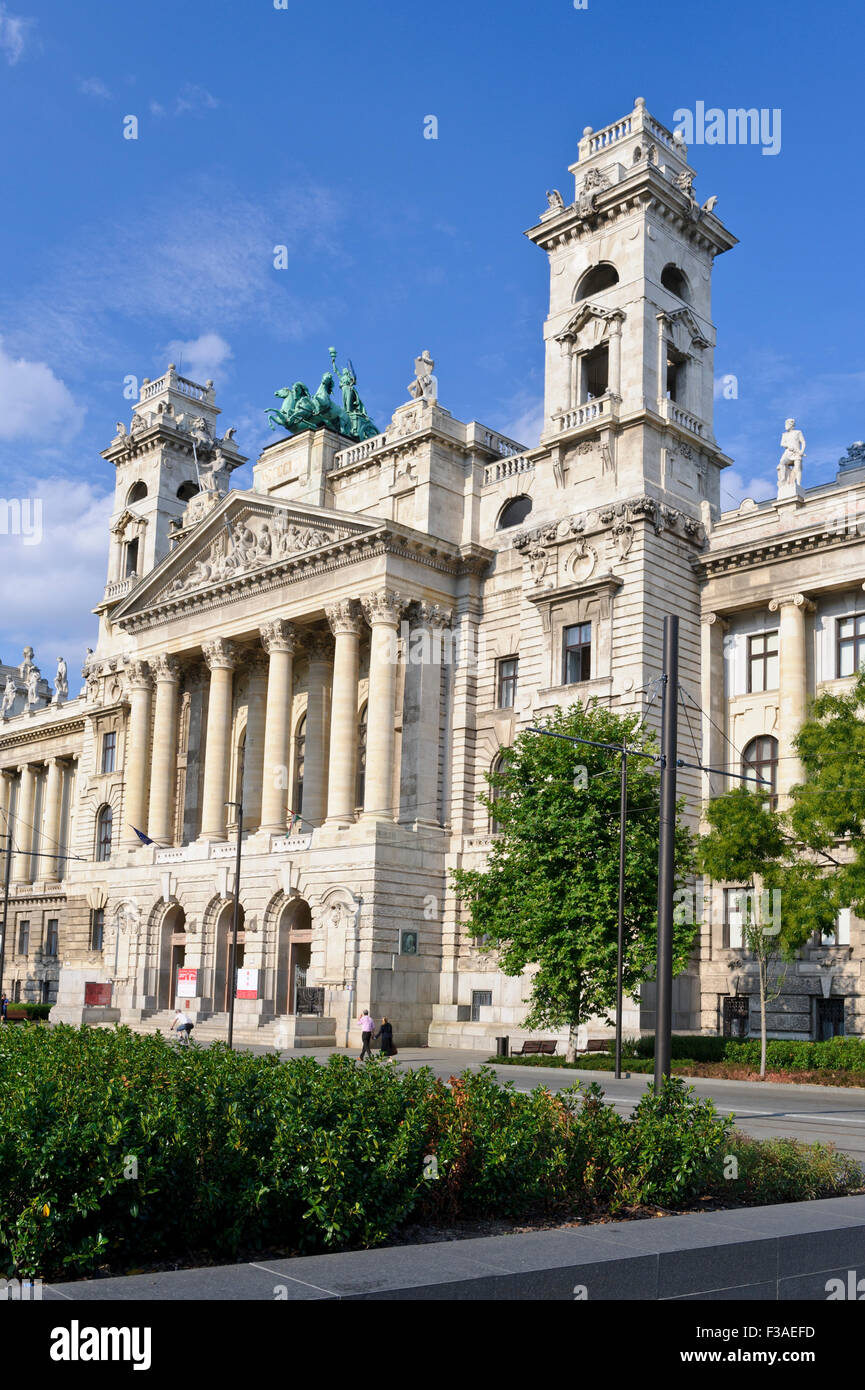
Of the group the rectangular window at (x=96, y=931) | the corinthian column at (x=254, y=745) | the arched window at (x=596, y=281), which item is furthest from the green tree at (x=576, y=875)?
the rectangular window at (x=96, y=931)

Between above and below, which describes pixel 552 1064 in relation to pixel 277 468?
below

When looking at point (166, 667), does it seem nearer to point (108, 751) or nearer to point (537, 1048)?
point (108, 751)

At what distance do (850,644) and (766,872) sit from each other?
35.9ft

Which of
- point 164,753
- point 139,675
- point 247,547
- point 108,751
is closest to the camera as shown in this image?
point 247,547

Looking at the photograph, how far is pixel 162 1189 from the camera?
9367mm

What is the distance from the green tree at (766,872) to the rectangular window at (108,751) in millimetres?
41508

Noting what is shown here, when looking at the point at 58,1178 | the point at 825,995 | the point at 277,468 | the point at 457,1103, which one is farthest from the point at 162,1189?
the point at 277,468

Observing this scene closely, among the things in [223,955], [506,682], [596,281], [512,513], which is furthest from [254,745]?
[596,281]

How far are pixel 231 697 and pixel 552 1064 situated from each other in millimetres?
27422

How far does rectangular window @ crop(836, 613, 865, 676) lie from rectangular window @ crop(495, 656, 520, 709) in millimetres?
12694

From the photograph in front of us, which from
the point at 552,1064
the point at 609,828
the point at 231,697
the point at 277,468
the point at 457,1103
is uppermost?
the point at 277,468

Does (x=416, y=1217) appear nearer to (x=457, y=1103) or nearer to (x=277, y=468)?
(x=457, y=1103)

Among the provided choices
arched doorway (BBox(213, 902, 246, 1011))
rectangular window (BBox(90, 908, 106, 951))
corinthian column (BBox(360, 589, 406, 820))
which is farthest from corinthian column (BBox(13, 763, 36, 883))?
corinthian column (BBox(360, 589, 406, 820))

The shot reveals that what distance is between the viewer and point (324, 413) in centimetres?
6400
